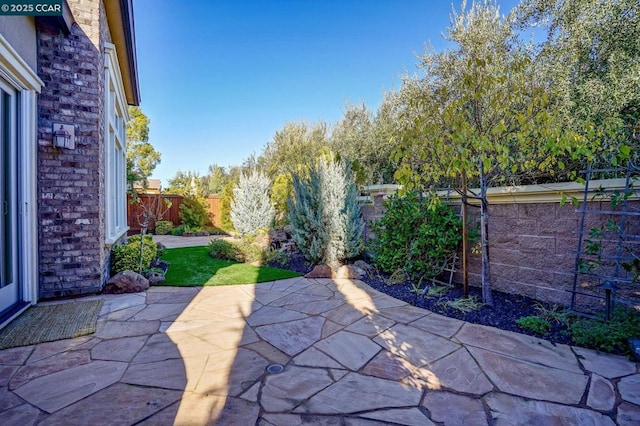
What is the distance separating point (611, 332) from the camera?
2600mm

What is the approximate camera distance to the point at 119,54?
5711 millimetres

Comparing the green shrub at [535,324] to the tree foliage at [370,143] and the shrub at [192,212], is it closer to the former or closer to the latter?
the tree foliage at [370,143]

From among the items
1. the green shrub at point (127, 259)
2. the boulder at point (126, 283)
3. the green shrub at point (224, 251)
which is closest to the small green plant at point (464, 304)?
the boulder at point (126, 283)

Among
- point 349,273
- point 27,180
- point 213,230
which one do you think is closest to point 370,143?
point 349,273

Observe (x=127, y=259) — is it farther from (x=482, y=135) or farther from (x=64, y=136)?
(x=482, y=135)

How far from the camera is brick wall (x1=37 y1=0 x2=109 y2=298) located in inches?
147

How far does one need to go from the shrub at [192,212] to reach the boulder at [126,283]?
8846mm

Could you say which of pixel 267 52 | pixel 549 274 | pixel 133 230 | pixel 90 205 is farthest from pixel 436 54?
pixel 133 230

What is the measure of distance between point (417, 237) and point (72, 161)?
4424 mm

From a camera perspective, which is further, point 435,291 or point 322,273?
point 322,273

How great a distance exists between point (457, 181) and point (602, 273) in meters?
2.90

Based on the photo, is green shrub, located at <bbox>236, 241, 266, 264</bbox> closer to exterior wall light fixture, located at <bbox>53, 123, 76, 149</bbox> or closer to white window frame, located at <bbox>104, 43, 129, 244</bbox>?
white window frame, located at <bbox>104, 43, 129, 244</bbox>

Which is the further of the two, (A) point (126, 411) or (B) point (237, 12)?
(B) point (237, 12)

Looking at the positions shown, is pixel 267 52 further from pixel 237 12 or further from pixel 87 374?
pixel 87 374
